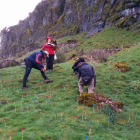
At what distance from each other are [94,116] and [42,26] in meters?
103

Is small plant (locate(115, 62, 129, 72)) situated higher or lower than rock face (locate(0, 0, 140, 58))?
lower

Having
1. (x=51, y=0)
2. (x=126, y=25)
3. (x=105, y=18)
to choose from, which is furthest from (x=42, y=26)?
(x=126, y=25)

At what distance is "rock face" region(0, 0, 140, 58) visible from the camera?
49159 mm

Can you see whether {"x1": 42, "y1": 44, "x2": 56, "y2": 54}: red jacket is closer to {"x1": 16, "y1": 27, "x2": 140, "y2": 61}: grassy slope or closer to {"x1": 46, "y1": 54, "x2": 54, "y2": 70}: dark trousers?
{"x1": 46, "y1": 54, "x2": 54, "y2": 70}: dark trousers

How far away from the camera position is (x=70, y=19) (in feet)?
275

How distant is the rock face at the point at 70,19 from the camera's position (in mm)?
49159

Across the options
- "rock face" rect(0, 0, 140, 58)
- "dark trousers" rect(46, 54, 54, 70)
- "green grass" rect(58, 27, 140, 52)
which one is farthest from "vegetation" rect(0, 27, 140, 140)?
"rock face" rect(0, 0, 140, 58)

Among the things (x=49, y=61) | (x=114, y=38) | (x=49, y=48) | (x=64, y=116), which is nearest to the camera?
(x=64, y=116)

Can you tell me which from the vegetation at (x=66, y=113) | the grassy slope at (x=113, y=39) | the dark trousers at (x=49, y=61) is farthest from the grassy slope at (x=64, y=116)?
the grassy slope at (x=113, y=39)

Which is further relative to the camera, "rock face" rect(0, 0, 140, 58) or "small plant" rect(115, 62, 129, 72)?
"rock face" rect(0, 0, 140, 58)

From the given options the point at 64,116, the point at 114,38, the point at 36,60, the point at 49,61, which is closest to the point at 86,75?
the point at 64,116

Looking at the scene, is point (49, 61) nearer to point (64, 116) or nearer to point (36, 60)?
point (36, 60)

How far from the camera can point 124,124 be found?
6387 millimetres

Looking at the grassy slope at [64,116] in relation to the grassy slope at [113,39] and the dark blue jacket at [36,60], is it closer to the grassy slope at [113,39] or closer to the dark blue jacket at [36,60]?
the dark blue jacket at [36,60]
